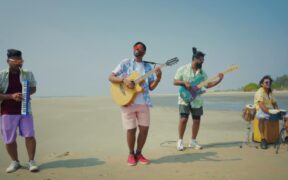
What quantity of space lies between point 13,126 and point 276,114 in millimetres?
5187

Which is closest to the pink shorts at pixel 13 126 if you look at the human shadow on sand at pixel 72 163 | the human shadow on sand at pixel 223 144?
the human shadow on sand at pixel 72 163

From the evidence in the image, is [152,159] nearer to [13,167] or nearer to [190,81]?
[190,81]

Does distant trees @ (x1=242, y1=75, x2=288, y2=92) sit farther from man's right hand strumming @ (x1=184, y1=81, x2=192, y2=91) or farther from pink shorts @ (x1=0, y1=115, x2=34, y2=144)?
pink shorts @ (x1=0, y1=115, x2=34, y2=144)

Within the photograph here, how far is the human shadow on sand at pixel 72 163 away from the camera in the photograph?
4.68 meters

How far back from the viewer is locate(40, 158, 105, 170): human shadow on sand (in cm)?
468

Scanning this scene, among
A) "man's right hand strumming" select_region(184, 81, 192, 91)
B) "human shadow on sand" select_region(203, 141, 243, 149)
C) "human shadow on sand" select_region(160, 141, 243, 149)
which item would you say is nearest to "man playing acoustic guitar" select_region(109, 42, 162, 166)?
"man's right hand strumming" select_region(184, 81, 192, 91)

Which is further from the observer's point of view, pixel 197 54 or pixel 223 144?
pixel 223 144

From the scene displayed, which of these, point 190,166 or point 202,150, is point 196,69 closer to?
point 202,150

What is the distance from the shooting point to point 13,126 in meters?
4.33

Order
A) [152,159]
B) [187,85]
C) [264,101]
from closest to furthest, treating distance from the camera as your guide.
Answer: [152,159], [187,85], [264,101]

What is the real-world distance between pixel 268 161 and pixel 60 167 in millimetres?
3652

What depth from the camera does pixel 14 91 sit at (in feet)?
14.4

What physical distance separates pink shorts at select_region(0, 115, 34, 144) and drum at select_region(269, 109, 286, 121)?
15.8ft

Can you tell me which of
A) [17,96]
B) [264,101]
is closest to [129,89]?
[17,96]
